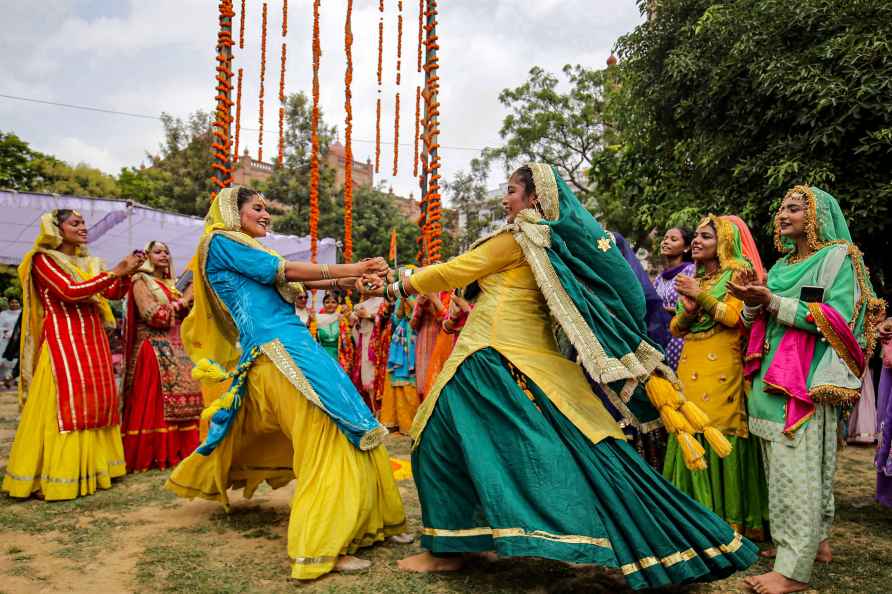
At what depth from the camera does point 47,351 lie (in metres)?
4.49

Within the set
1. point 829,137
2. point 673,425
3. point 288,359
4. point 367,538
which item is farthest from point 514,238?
point 829,137

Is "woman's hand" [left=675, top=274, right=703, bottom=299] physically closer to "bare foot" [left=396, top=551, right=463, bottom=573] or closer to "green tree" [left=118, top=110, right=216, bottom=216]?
"bare foot" [left=396, top=551, right=463, bottom=573]

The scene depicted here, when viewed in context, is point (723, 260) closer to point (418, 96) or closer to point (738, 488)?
point (738, 488)

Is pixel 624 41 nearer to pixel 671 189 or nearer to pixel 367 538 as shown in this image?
pixel 671 189

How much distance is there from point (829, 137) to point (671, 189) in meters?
2.52

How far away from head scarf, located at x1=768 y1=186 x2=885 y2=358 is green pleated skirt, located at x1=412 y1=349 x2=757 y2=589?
136 centimetres

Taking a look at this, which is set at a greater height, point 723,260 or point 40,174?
point 40,174

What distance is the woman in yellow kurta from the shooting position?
3.65m

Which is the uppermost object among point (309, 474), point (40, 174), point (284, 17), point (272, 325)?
point (40, 174)

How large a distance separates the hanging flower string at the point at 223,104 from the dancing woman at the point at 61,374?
126cm

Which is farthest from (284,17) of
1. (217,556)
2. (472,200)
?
(472,200)

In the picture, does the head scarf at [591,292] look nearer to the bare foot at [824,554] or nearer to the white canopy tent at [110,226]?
the bare foot at [824,554]

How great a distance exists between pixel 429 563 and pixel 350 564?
0.38 m

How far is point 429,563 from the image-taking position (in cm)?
296
